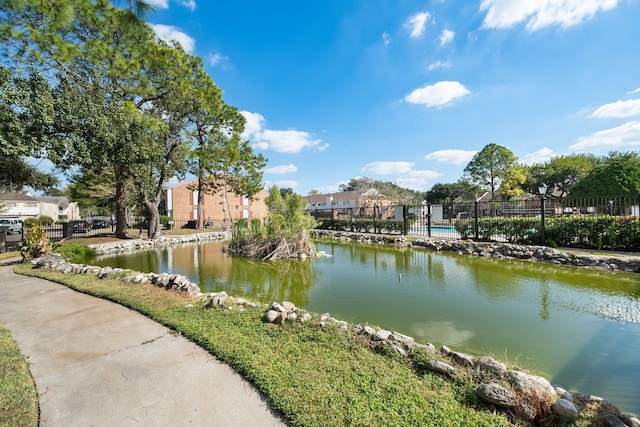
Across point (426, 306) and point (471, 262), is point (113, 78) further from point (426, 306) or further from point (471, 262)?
point (471, 262)

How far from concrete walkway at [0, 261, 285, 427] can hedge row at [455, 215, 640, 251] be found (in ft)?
34.5

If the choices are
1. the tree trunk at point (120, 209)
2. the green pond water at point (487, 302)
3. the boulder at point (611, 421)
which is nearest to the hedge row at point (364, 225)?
the green pond water at point (487, 302)

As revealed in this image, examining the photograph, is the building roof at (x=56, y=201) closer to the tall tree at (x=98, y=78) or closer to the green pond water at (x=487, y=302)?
the tall tree at (x=98, y=78)

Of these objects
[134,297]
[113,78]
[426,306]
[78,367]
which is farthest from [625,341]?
[113,78]

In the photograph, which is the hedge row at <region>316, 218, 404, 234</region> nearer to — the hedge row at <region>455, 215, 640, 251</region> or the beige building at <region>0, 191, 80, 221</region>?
the hedge row at <region>455, 215, 640, 251</region>

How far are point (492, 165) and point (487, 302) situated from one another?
33294 mm

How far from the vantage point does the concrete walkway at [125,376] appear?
1774mm

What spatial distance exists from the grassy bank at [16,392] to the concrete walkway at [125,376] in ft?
0.17

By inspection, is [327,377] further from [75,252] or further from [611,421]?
[75,252]

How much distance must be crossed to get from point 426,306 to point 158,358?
373 centimetres

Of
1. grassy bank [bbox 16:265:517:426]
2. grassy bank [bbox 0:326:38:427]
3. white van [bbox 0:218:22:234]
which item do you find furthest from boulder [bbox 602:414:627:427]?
white van [bbox 0:218:22:234]

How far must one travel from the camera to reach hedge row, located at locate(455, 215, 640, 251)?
24.9 feet

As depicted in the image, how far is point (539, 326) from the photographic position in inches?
140

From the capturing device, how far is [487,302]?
4.54 metres
